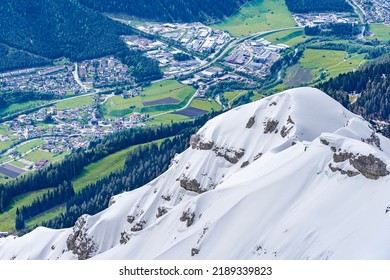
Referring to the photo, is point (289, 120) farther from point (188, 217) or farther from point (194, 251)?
point (194, 251)

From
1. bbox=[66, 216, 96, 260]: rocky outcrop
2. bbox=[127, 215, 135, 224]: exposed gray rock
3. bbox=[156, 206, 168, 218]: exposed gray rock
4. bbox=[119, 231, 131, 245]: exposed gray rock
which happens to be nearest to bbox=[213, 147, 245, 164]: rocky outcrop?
bbox=[156, 206, 168, 218]: exposed gray rock

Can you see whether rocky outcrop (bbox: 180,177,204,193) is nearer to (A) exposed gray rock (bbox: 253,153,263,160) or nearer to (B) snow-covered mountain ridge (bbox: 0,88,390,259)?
(B) snow-covered mountain ridge (bbox: 0,88,390,259)

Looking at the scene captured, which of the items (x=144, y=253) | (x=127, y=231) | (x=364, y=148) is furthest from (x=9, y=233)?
(x=364, y=148)

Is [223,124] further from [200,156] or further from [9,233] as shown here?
[9,233]

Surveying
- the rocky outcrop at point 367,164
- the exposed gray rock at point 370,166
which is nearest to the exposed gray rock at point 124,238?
the rocky outcrop at point 367,164

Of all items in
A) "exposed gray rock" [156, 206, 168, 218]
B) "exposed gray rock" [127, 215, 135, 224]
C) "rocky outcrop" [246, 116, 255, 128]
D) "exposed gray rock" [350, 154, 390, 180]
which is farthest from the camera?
"rocky outcrop" [246, 116, 255, 128]
